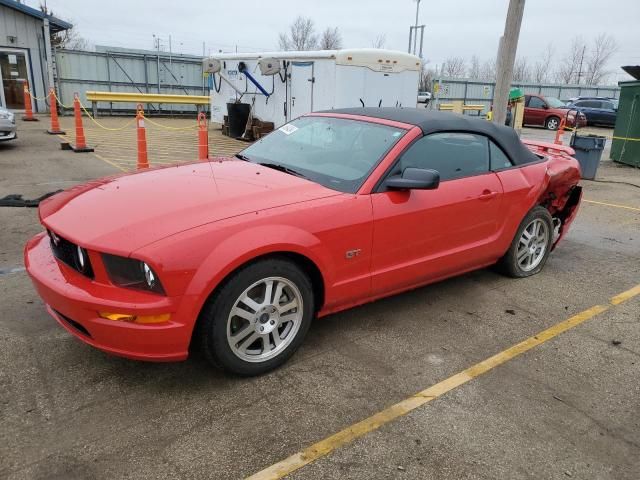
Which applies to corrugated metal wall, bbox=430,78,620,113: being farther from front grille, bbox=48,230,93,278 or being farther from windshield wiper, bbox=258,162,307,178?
front grille, bbox=48,230,93,278

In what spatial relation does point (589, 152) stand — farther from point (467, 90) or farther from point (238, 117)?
point (467, 90)

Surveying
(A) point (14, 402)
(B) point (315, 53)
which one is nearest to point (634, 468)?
(A) point (14, 402)

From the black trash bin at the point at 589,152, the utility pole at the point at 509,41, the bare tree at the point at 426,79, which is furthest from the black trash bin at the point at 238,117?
the bare tree at the point at 426,79

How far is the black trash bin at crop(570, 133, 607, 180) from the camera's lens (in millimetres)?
10533

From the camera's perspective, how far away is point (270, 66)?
1370 centimetres

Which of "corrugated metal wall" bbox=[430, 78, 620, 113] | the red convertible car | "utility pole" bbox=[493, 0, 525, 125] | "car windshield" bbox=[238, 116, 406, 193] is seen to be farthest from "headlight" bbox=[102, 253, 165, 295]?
"corrugated metal wall" bbox=[430, 78, 620, 113]

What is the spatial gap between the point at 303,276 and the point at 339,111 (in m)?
1.80

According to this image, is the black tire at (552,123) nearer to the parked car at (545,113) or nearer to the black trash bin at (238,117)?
the parked car at (545,113)

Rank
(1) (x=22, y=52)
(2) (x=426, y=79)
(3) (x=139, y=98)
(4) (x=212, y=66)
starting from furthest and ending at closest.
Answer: (2) (x=426, y=79) → (3) (x=139, y=98) → (1) (x=22, y=52) → (4) (x=212, y=66)

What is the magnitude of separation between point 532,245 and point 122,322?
3.75 meters

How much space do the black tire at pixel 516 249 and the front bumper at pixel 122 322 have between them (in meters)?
3.09

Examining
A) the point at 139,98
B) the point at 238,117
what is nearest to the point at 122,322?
the point at 238,117

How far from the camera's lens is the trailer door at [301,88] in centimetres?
1290

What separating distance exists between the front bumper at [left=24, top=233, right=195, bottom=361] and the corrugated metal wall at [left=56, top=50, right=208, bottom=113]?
20263 millimetres
